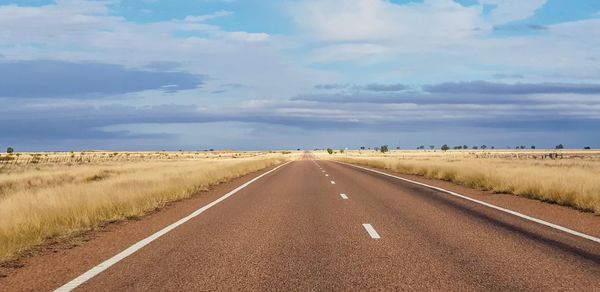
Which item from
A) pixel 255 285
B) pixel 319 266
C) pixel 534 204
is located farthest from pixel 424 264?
pixel 534 204

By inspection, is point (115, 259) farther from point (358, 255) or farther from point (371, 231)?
point (371, 231)

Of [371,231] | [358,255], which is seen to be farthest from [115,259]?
[371,231]

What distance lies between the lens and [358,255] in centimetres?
756

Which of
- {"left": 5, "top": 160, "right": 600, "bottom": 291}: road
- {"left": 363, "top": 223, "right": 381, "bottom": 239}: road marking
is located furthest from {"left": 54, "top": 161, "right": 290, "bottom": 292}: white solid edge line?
{"left": 363, "top": 223, "right": 381, "bottom": 239}: road marking

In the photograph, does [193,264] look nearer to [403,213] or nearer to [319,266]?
[319,266]

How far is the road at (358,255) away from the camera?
5980mm

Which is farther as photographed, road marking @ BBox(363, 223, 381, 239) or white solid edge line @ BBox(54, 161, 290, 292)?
road marking @ BBox(363, 223, 381, 239)

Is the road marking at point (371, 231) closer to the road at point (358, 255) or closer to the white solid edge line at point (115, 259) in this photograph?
the road at point (358, 255)

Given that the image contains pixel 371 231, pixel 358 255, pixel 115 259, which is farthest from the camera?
pixel 371 231

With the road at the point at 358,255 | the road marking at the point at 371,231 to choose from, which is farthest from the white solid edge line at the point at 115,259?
the road marking at the point at 371,231

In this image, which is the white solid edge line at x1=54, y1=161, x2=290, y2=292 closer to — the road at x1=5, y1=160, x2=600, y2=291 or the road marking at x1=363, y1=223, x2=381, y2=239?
the road at x1=5, y1=160, x2=600, y2=291

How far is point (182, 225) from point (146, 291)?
5249mm

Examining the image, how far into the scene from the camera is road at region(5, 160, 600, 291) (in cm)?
598

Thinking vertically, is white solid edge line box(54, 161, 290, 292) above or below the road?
above
